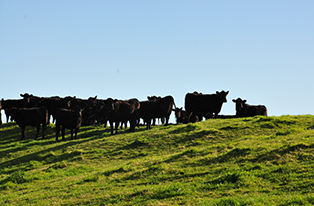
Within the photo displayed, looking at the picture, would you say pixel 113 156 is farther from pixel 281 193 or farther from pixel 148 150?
pixel 281 193

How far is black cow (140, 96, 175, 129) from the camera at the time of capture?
35375mm

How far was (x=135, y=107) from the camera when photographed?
34938 mm

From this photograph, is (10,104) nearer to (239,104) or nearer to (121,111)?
(121,111)

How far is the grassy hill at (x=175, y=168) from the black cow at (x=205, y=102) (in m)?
7.51

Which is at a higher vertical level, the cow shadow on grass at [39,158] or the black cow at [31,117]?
the black cow at [31,117]

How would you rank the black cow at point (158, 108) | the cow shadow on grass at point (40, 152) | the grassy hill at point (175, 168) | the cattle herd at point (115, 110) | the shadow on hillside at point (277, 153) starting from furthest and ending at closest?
the black cow at point (158, 108)
the cattle herd at point (115, 110)
the cow shadow on grass at point (40, 152)
the shadow on hillside at point (277, 153)
the grassy hill at point (175, 168)

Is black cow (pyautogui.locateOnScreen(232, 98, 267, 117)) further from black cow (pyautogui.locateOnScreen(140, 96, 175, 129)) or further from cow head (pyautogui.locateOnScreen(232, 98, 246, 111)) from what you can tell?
black cow (pyautogui.locateOnScreen(140, 96, 175, 129))

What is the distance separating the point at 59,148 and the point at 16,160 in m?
3.04

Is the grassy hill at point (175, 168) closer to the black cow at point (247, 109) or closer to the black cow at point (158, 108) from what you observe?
the black cow at point (158, 108)

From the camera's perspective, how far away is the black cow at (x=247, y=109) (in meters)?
40.3

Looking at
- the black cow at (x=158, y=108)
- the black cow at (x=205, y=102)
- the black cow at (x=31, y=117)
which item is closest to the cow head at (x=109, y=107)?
the black cow at (x=158, y=108)

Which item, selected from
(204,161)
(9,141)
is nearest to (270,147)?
(204,161)

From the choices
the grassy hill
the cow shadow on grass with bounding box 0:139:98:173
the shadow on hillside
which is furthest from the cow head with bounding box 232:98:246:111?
the shadow on hillside

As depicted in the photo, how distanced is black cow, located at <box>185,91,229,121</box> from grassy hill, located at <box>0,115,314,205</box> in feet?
24.6
